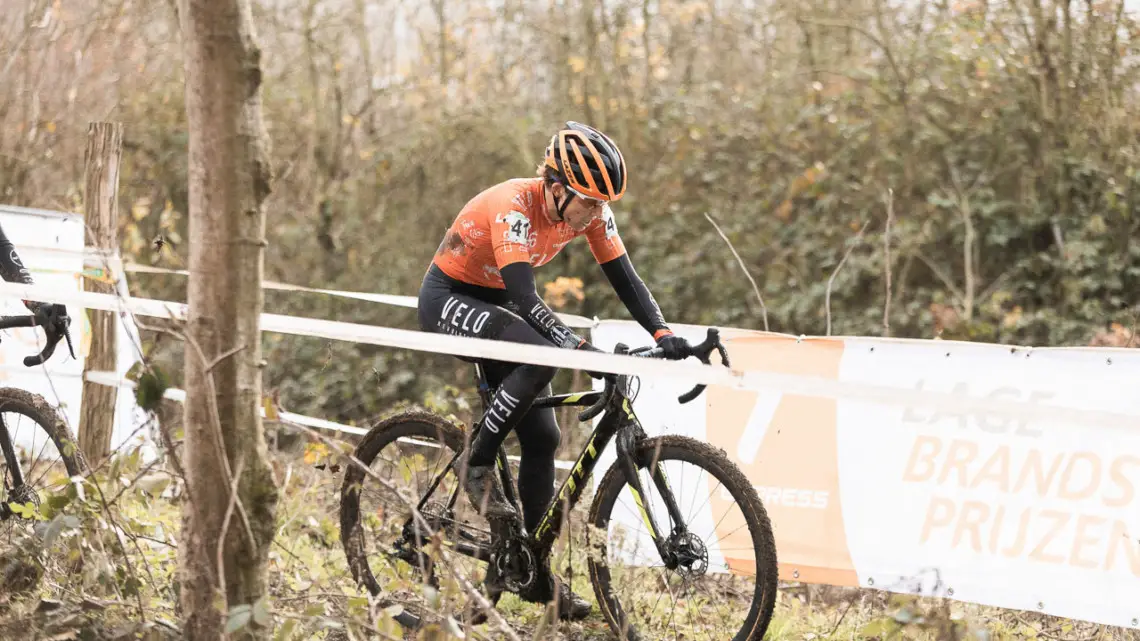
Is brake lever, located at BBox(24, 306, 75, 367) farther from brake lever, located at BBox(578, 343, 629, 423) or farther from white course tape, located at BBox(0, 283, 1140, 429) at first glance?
brake lever, located at BBox(578, 343, 629, 423)

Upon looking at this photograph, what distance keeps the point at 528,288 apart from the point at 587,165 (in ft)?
1.77

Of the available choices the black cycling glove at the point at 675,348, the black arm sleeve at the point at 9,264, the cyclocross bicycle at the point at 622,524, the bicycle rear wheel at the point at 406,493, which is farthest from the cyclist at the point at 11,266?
the black cycling glove at the point at 675,348

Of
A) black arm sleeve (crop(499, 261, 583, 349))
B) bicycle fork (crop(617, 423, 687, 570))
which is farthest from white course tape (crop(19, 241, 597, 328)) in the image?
bicycle fork (crop(617, 423, 687, 570))

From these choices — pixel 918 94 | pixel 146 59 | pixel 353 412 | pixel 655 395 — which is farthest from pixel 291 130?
pixel 655 395

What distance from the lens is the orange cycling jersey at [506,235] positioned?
4.32 m

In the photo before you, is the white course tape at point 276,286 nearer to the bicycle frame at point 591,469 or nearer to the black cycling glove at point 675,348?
the bicycle frame at point 591,469

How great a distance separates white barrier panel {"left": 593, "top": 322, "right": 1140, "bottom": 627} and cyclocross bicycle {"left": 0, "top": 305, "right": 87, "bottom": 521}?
286 cm

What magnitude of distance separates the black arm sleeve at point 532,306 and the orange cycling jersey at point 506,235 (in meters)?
0.05

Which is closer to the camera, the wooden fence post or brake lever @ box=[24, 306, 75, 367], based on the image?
brake lever @ box=[24, 306, 75, 367]

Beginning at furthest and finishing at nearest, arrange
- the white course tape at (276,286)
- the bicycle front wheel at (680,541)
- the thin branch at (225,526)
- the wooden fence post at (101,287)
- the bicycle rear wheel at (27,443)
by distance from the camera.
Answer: the wooden fence post at (101,287) < the white course tape at (276,286) < the bicycle rear wheel at (27,443) < the bicycle front wheel at (680,541) < the thin branch at (225,526)

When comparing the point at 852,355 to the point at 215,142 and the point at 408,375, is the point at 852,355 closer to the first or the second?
the point at 215,142

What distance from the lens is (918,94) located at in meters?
11.2

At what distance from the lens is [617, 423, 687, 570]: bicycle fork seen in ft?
13.4

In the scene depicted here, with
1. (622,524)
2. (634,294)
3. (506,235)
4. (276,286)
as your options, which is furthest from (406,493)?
(276,286)
